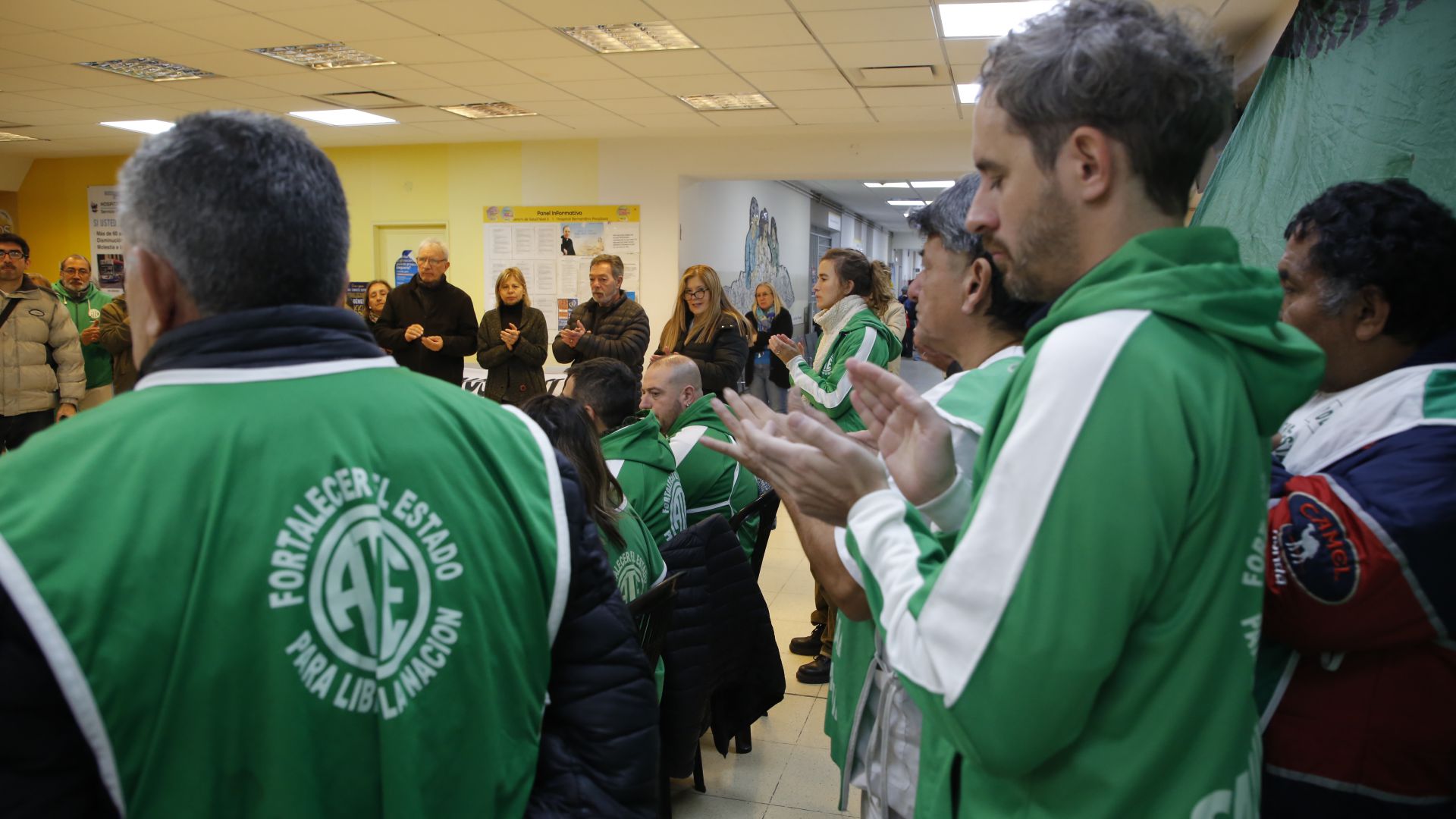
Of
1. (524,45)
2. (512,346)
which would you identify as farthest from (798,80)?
(512,346)

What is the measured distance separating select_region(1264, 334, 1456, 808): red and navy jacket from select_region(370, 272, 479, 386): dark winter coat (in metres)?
5.10

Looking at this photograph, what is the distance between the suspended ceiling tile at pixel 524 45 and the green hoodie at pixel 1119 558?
529 cm

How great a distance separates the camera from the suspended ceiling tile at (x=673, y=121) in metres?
7.69

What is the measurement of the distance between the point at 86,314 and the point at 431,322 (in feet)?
8.86

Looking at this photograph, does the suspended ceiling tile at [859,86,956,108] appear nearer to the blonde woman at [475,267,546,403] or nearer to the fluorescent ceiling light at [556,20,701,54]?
the fluorescent ceiling light at [556,20,701,54]

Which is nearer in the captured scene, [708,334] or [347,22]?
[708,334]

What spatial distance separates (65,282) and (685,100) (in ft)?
15.3

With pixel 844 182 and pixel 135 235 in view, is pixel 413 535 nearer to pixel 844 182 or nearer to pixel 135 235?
pixel 135 235

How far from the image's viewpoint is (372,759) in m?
0.78

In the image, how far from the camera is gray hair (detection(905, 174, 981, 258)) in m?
1.39

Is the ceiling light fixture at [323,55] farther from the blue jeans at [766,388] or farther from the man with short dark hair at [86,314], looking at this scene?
the blue jeans at [766,388]

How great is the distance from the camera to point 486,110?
7625 millimetres

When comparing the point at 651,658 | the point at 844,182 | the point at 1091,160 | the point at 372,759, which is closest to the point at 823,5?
the point at 651,658

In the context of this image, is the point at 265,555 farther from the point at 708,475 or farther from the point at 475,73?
the point at 475,73
